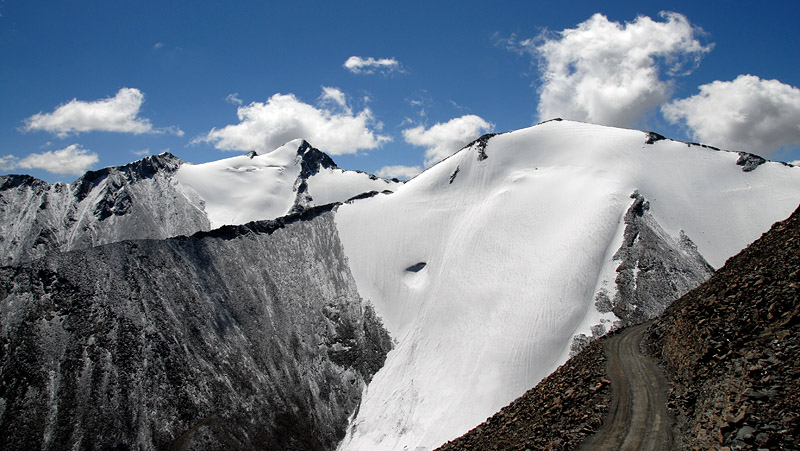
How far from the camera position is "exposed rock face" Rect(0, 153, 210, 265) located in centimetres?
12812

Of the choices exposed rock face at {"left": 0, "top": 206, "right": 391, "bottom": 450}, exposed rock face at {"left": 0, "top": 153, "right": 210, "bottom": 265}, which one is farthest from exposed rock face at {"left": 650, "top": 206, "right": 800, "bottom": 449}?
exposed rock face at {"left": 0, "top": 153, "right": 210, "bottom": 265}

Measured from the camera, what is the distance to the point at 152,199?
506 ft

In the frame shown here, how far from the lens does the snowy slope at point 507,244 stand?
53188mm

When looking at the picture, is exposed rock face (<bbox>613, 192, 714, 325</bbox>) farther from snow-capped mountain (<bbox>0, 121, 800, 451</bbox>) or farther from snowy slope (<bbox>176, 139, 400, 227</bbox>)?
snowy slope (<bbox>176, 139, 400, 227</bbox>)

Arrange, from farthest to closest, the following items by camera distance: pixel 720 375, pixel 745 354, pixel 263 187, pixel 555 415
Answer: pixel 263 187
pixel 555 415
pixel 720 375
pixel 745 354

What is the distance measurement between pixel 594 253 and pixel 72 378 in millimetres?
63657

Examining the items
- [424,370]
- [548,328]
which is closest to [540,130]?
[548,328]

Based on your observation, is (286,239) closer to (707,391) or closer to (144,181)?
(707,391)

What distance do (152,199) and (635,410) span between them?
167 metres

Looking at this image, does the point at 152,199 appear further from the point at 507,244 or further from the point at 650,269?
the point at 650,269

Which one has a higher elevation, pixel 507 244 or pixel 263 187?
pixel 263 187

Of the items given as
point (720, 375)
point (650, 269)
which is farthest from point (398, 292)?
point (720, 375)

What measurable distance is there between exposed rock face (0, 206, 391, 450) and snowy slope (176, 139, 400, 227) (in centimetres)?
9606

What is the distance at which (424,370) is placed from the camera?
2291 inches
